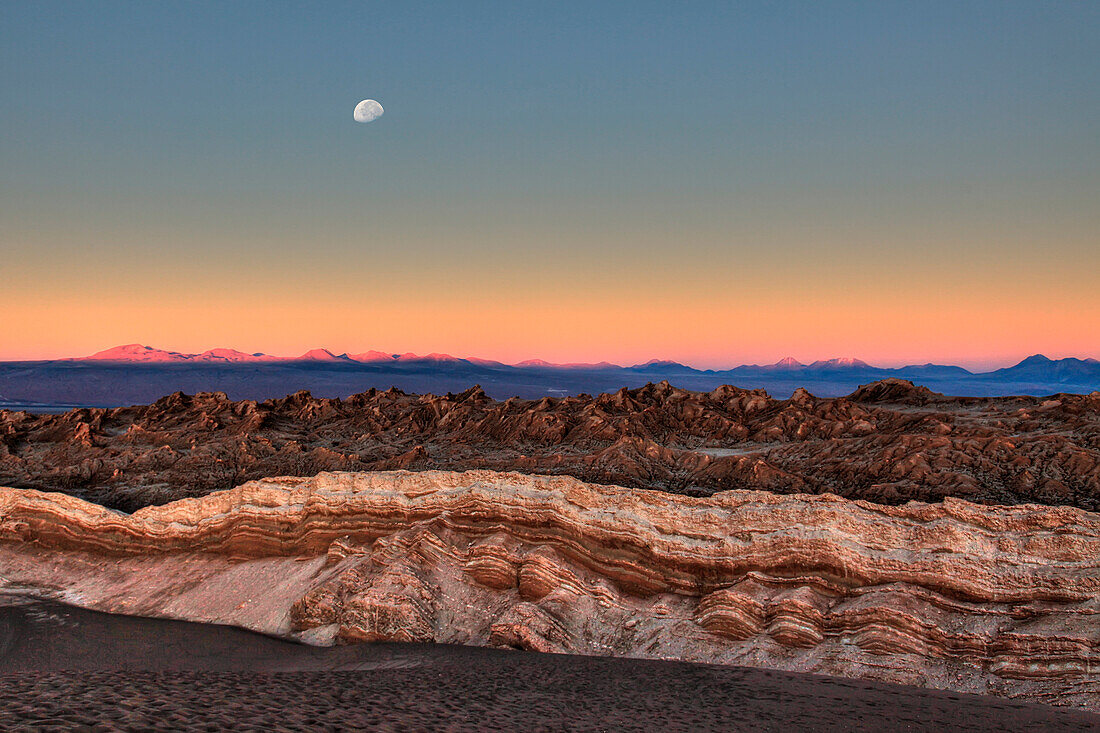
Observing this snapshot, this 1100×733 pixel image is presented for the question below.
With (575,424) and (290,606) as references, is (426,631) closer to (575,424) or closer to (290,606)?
(290,606)

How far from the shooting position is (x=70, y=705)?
7008 millimetres

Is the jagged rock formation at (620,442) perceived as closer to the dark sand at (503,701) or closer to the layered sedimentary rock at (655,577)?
the layered sedimentary rock at (655,577)

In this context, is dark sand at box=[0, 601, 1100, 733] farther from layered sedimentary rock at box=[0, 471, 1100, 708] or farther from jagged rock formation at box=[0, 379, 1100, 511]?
jagged rock formation at box=[0, 379, 1100, 511]

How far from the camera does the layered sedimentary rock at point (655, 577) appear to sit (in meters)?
10.6

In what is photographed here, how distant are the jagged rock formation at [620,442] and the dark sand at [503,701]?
30.6 feet

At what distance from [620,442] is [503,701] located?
16.7 metres

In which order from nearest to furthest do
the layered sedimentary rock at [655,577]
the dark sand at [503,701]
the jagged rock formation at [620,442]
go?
the dark sand at [503,701] → the layered sedimentary rock at [655,577] → the jagged rock formation at [620,442]

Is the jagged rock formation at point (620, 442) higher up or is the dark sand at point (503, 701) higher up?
the jagged rock formation at point (620, 442)

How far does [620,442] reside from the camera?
2497cm

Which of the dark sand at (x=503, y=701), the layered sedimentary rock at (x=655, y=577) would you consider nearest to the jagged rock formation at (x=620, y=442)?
the layered sedimentary rock at (x=655, y=577)

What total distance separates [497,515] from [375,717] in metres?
8.61

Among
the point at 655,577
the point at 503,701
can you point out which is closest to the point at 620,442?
the point at 655,577

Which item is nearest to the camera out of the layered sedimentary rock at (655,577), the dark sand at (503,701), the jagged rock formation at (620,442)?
the dark sand at (503,701)

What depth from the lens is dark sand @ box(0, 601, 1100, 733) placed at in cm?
712
